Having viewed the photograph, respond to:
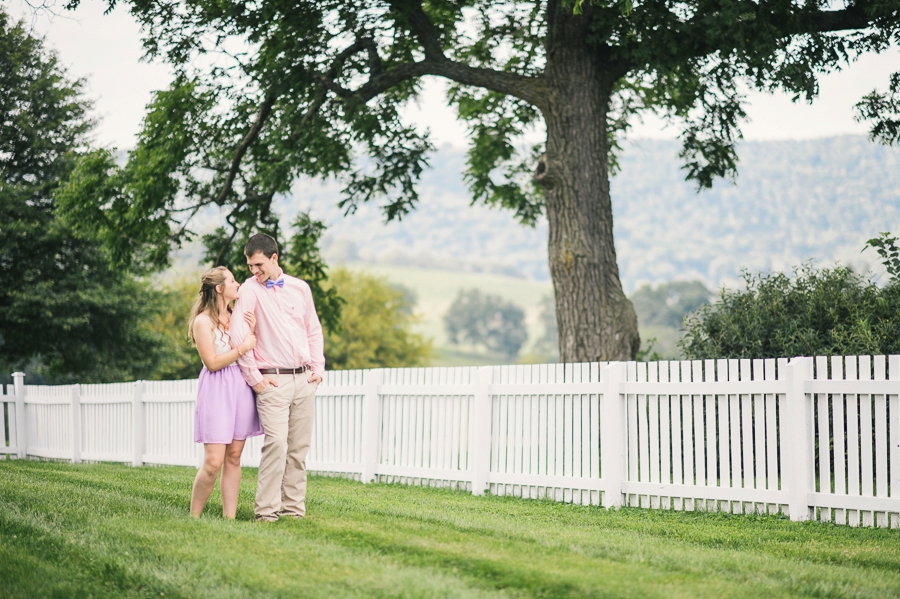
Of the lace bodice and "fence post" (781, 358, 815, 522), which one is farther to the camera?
"fence post" (781, 358, 815, 522)

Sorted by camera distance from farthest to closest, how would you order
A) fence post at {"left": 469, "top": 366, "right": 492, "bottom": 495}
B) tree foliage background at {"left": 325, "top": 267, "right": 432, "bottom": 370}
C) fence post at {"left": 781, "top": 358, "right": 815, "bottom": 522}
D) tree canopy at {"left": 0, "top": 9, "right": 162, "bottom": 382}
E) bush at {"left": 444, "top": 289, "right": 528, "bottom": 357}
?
bush at {"left": 444, "top": 289, "right": 528, "bottom": 357} < tree foliage background at {"left": 325, "top": 267, "right": 432, "bottom": 370} < tree canopy at {"left": 0, "top": 9, "right": 162, "bottom": 382} < fence post at {"left": 469, "top": 366, "right": 492, "bottom": 495} < fence post at {"left": 781, "top": 358, "right": 815, "bottom": 522}

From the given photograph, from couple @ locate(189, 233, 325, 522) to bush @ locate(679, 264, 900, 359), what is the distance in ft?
21.0

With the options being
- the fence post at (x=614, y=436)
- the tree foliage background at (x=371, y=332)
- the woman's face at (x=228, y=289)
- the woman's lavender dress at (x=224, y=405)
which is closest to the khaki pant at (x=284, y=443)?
A: the woman's lavender dress at (x=224, y=405)

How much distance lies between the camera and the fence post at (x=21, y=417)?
16922 millimetres

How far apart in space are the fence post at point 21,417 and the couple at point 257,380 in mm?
11822

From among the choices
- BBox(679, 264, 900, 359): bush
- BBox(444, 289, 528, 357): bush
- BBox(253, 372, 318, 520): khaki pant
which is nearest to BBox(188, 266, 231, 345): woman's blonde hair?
BBox(253, 372, 318, 520): khaki pant

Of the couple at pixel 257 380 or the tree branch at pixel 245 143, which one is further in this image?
the tree branch at pixel 245 143

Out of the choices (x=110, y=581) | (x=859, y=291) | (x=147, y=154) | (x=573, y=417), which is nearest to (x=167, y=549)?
(x=110, y=581)

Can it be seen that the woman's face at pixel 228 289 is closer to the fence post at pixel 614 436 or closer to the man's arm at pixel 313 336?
the man's arm at pixel 313 336

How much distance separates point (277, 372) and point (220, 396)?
439mm

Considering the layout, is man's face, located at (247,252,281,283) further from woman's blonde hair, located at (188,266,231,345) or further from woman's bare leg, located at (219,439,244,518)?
woman's bare leg, located at (219,439,244,518)

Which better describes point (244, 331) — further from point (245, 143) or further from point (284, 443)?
point (245, 143)

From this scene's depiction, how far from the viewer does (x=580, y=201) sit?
1330cm

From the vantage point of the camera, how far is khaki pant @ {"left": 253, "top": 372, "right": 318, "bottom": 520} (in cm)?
664
